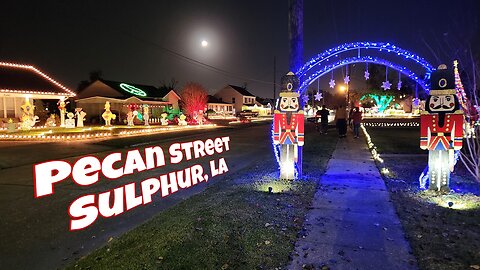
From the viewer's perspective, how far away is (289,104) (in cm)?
817

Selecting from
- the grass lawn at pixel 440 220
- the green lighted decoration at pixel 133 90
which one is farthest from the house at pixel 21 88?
the grass lawn at pixel 440 220

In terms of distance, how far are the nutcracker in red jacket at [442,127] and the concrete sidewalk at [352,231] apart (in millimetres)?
1171

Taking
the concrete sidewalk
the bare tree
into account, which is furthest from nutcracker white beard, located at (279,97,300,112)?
the bare tree

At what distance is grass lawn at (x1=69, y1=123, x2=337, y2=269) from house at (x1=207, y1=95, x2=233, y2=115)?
2503 inches

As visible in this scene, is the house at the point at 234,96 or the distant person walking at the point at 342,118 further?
the house at the point at 234,96

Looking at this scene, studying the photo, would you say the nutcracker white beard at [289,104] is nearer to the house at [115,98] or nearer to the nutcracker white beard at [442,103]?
the nutcracker white beard at [442,103]

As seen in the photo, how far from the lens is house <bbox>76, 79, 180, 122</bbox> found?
1519 inches

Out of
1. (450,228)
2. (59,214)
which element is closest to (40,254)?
(59,214)

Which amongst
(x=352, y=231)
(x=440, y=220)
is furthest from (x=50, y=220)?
(x=440, y=220)

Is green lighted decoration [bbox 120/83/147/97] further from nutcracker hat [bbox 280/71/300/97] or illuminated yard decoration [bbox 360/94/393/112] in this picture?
illuminated yard decoration [bbox 360/94/393/112]

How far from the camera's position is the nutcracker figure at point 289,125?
26.8 feet

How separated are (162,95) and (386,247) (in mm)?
46108

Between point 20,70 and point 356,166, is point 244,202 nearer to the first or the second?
point 356,166

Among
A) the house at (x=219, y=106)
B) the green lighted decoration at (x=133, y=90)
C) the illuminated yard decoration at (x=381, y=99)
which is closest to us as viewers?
the green lighted decoration at (x=133, y=90)
